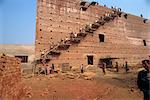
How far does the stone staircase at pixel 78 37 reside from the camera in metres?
22.0

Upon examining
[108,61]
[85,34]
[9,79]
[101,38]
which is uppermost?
[85,34]

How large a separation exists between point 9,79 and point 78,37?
16524 millimetres

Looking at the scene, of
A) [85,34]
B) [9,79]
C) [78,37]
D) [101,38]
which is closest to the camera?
[9,79]

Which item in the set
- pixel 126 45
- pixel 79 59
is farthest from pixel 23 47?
pixel 126 45

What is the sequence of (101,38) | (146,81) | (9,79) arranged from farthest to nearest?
(101,38) → (9,79) → (146,81)

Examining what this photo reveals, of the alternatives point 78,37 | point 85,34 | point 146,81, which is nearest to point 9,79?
point 146,81

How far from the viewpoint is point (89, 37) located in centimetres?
2627

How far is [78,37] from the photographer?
25062 mm

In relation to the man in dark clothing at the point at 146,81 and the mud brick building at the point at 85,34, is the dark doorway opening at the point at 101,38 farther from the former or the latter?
the man in dark clothing at the point at 146,81

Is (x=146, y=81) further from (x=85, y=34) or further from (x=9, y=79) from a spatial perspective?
(x=85, y=34)

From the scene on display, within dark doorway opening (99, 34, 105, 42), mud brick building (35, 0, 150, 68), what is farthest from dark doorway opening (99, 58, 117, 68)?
dark doorway opening (99, 34, 105, 42)

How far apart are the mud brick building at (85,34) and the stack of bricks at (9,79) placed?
38.2 ft

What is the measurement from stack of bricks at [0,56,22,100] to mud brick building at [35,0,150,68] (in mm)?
11641

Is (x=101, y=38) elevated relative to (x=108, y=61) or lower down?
elevated
